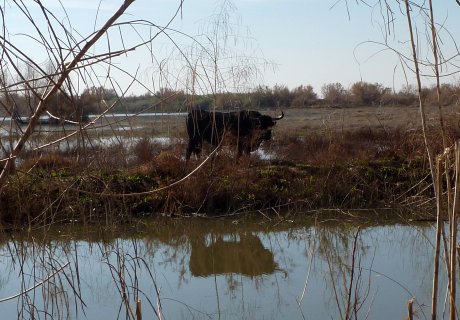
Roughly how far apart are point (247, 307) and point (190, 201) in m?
4.48

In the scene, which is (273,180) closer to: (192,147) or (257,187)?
(257,187)

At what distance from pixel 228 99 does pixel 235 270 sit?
2.16m

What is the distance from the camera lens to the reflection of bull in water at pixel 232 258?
7.15 metres

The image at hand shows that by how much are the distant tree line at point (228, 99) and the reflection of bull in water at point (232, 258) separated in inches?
67.4

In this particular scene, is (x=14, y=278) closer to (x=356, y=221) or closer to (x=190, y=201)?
(x=190, y=201)

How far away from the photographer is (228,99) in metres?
5.82

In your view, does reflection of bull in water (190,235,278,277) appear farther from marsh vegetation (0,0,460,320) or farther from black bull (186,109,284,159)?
black bull (186,109,284,159)

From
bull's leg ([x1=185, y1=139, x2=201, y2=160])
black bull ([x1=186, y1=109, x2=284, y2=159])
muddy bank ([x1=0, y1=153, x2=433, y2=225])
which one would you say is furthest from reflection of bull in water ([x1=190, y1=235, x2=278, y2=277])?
bull's leg ([x1=185, y1=139, x2=201, y2=160])

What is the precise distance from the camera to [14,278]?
6566 millimetres

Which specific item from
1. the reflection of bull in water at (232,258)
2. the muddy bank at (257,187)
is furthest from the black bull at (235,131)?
the reflection of bull in water at (232,258)

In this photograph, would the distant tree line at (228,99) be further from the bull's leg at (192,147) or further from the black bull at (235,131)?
the bull's leg at (192,147)

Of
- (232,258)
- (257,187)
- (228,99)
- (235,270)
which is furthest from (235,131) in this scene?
(228,99)

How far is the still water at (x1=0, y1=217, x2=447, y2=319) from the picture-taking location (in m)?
5.25

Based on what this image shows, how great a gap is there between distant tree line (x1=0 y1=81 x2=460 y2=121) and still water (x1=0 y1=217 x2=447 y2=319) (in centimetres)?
110
